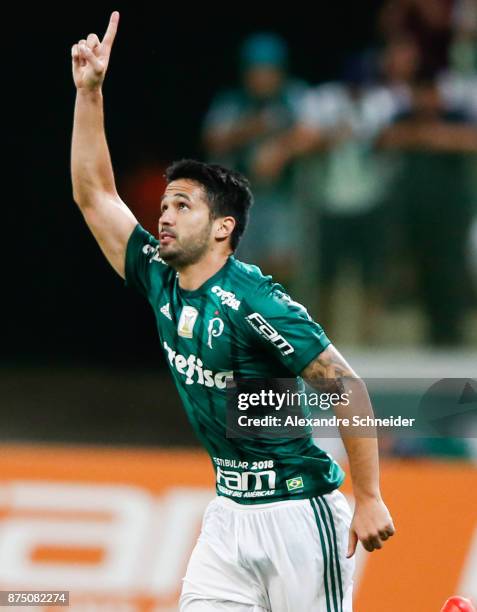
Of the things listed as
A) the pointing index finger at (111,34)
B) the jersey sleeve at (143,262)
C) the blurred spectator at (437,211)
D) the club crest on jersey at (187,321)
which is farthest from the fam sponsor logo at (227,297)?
the blurred spectator at (437,211)

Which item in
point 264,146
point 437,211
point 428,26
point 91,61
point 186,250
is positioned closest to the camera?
point 186,250

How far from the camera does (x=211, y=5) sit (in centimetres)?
1139

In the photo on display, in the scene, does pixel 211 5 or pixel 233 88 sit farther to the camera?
pixel 211 5

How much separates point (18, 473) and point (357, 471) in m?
2.79

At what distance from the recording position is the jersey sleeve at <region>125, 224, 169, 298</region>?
4801 millimetres

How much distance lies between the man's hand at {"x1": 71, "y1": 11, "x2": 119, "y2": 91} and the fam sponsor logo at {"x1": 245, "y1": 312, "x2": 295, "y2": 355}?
117cm

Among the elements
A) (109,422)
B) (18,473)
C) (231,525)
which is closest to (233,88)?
(109,422)

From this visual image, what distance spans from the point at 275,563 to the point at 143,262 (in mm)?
1269

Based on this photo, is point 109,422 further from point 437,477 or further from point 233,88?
point 437,477

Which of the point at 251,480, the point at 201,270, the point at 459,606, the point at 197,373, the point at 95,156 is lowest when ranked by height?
the point at 459,606

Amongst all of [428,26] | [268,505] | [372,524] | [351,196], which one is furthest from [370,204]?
[372,524]

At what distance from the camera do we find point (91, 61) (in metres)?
4.78

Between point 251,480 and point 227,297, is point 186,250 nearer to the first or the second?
point 227,297

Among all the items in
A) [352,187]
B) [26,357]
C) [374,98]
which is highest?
[374,98]
